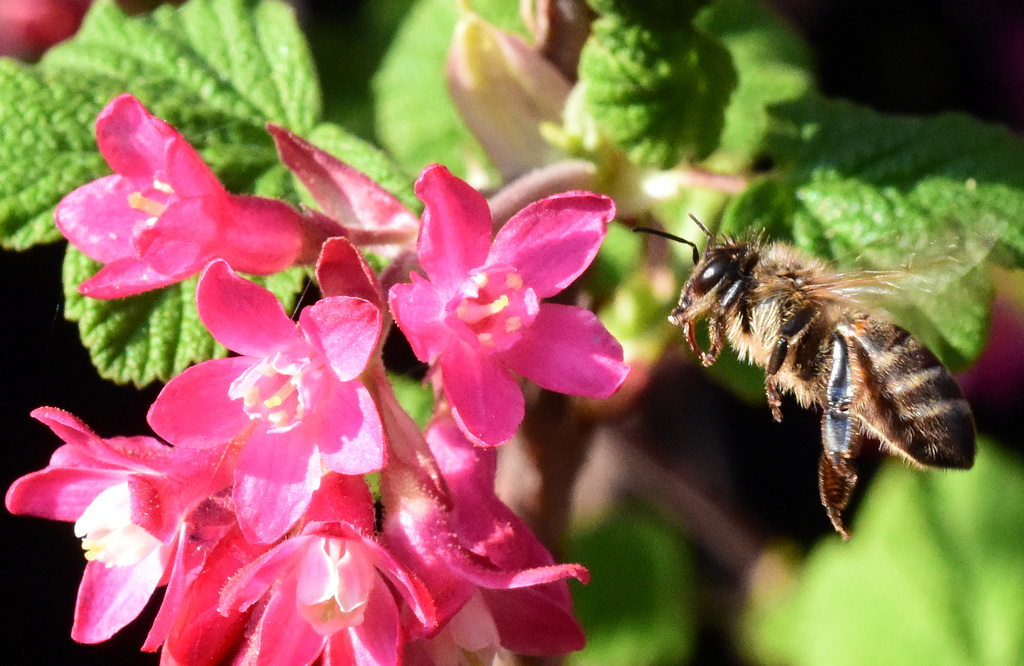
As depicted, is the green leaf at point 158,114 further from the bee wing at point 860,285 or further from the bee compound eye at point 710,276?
the bee wing at point 860,285

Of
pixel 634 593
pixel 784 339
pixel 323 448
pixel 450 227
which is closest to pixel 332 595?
pixel 323 448

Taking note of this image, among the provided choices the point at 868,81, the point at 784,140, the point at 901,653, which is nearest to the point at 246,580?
the point at 784,140

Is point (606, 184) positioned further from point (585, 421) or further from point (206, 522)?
point (206, 522)

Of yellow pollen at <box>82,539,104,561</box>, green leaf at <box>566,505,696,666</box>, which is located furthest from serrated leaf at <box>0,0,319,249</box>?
green leaf at <box>566,505,696,666</box>

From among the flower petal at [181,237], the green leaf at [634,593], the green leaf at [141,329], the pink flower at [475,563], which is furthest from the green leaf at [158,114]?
the green leaf at [634,593]

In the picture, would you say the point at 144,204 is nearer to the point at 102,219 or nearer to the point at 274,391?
the point at 102,219

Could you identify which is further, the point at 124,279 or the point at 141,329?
the point at 141,329

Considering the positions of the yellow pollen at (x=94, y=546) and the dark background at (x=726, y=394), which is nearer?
the yellow pollen at (x=94, y=546)

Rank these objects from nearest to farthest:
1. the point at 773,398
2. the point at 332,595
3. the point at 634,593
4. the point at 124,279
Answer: the point at 332,595 → the point at 124,279 → the point at 773,398 → the point at 634,593
